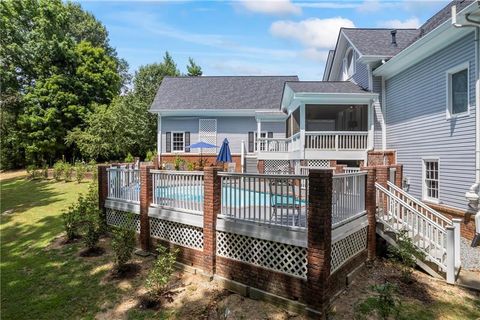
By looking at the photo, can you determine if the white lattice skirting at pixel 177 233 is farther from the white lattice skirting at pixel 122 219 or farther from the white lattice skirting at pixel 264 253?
the white lattice skirting at pixel 122 219

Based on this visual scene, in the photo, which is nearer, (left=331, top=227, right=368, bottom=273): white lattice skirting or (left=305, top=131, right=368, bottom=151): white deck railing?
(left=331, top=227, right=368, bottom=273): white lattice skirting

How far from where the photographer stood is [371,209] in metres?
7.14

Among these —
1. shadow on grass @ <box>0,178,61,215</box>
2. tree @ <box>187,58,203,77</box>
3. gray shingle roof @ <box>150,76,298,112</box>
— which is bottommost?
shadow on grass @ <box>0,178,61,215</box>

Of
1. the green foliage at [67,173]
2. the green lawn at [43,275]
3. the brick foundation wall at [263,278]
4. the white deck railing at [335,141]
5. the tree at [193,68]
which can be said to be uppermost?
the tree at [193,68]

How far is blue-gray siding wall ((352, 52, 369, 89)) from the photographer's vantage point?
1441cm

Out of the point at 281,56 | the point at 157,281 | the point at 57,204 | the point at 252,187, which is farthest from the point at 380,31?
the point at 57,204

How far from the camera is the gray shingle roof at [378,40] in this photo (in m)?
13.5

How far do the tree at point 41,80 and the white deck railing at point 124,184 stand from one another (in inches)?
884

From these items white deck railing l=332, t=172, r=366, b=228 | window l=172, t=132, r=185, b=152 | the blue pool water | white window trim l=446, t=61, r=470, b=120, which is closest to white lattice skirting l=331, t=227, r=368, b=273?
white deck railing l=332, t=172, r=366, b=228

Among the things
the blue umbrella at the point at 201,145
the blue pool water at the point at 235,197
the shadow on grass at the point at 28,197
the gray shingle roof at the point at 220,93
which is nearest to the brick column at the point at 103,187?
the blue pool water at the point at 235,197

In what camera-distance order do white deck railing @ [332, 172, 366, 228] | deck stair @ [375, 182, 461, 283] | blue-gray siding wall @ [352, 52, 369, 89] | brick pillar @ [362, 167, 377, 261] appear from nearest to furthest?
white deck railing @ [332, 172, 366, 228]
deck stair @ [375, 182, 461, 283]
brick pillar @ [362, 167, 377, 261]
blue-gray siding wall @ [352, 52, 369, 89]

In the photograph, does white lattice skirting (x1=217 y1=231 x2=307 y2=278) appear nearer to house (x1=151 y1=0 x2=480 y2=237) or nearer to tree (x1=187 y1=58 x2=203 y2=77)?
house (x1=151 y1=0 x2=480 y2=237)

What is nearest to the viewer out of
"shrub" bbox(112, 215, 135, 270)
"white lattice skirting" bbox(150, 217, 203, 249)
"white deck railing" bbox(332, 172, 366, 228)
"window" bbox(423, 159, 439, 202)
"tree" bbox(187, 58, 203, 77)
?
"white deck railing" bbox(332, 172, 366, 228)

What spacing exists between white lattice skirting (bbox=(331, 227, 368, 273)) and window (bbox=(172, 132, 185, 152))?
58.8 ft
